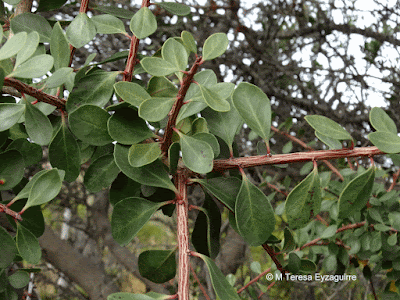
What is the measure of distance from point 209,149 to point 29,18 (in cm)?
25

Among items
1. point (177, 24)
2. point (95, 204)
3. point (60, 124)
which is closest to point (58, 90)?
point (60, 124)

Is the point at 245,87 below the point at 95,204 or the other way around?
the other way around

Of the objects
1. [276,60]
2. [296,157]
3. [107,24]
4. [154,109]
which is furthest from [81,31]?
[276,60]

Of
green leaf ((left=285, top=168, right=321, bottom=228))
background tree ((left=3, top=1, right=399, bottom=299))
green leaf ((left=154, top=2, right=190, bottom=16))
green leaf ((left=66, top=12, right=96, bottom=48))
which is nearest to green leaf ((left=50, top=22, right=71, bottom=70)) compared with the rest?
green leaf ((left=66, top=12, right=96, bottom=48))

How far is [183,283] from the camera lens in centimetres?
26

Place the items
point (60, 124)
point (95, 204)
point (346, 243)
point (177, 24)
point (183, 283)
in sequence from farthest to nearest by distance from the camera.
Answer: point (95, 204), point (177, 24), point (346, 243), point (60, 124), point (183, 283)

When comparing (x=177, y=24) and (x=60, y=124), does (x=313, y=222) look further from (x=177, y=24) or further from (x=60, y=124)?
(x=177, y=24)

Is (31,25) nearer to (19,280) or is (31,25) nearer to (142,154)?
(142,154)

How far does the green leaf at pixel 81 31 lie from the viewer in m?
0.35

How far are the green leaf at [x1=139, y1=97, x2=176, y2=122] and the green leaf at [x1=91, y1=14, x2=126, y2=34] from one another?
14 centimetres

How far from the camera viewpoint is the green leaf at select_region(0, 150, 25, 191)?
1.15 ft

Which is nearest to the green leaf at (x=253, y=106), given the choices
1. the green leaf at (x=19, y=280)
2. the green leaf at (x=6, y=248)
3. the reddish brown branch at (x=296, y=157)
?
the reddish brown branch at (x=296, y=157)

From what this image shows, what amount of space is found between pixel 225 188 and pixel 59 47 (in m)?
0.21

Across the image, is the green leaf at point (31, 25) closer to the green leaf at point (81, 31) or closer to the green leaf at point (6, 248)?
the green leaf at point (81, 31)
